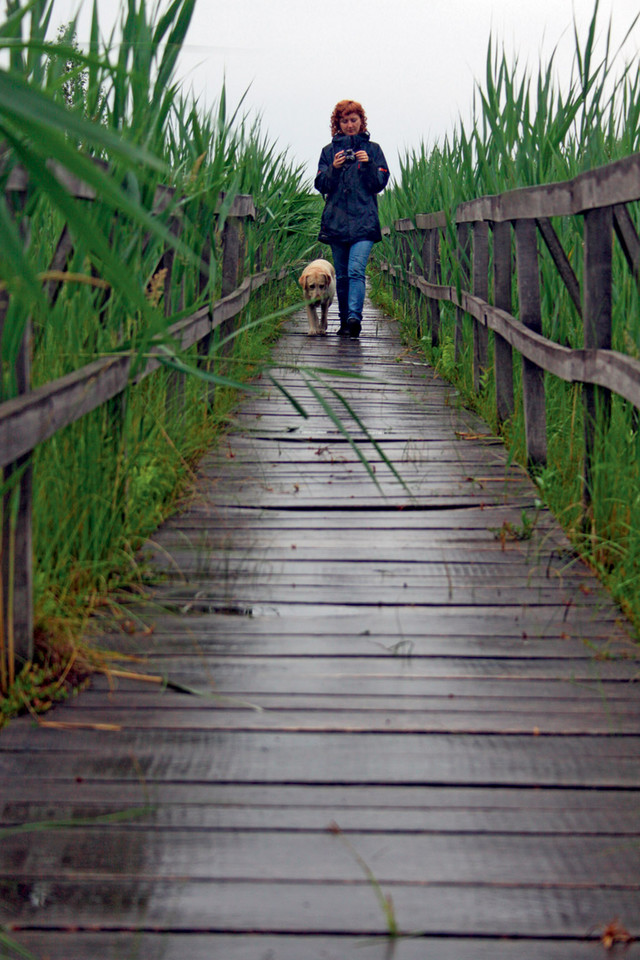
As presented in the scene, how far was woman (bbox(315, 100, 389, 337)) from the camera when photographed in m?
9.09

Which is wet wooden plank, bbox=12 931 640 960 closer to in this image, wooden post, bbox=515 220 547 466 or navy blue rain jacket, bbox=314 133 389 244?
wooden post, bbox=515 220 547 466

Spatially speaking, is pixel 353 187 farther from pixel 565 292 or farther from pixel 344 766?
pixel 344 766

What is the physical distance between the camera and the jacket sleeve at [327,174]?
9.23 m

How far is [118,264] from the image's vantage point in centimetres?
97

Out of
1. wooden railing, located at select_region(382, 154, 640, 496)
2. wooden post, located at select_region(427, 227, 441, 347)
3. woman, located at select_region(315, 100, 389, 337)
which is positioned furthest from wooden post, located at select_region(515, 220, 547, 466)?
woman, located at select_region(315, 100, 389, 337)

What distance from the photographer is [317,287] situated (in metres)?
9.35

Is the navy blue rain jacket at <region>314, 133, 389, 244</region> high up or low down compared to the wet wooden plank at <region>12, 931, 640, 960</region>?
up

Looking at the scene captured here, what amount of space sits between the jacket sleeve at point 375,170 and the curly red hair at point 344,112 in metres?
0.21

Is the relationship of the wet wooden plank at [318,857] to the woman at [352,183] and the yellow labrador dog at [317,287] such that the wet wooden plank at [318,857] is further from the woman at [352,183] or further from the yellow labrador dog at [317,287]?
the woman at [352,183]

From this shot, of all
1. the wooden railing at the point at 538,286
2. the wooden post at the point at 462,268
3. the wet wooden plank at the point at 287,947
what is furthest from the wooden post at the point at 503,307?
the wet wooden plank at the point at 287,947

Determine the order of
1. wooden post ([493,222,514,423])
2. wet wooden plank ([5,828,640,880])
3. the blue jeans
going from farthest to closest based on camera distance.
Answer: the blue jeans, wooden post ([493,222,514,423]), wet wooden plank ([5,828,640,880])

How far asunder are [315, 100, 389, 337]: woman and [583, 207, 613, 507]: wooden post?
5.99 meters

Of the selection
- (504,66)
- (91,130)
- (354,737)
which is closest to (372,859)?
(354,737)

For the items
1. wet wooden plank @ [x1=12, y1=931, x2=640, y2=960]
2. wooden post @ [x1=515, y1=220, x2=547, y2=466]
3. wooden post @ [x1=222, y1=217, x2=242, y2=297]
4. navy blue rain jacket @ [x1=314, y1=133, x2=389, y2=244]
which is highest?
navy blue rain jacket @ [x1=314, y1=133, x2=389, y2=244]
